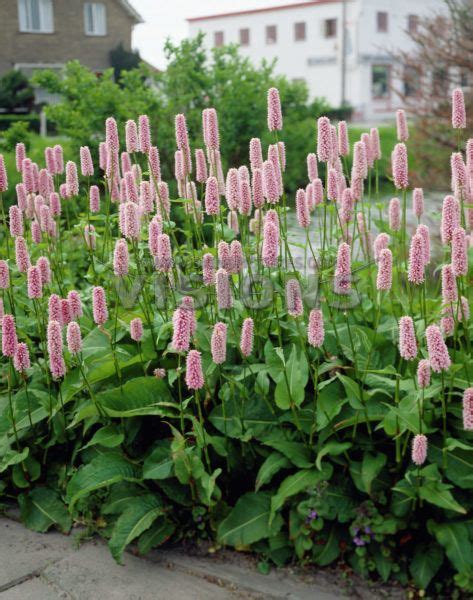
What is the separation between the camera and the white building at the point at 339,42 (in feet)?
157

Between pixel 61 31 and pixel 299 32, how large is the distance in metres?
20.1

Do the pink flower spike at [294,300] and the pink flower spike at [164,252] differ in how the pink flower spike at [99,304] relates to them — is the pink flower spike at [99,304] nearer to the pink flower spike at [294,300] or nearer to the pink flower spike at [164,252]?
the pink flower spike at [164,252]

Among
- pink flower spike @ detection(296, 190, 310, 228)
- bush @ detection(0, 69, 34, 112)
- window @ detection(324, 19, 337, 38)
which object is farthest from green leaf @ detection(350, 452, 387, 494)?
window @ detection(324, 19, 337, 38)

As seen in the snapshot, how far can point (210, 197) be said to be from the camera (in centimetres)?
345

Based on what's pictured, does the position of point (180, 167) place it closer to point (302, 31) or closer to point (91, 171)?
point (91, 171)

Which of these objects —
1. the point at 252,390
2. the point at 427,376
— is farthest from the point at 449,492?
the point at 252,390

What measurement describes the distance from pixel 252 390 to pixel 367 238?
1.31 metres

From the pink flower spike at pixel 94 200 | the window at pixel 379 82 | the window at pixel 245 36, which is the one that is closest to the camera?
the pink flower spike at pixel 94 200

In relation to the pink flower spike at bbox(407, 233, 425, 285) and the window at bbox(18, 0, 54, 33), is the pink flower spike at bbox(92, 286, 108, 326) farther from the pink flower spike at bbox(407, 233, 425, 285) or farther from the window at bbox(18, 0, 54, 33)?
the window at bbox(18, 0, 54, 33)

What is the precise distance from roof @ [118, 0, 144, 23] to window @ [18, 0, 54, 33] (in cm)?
440

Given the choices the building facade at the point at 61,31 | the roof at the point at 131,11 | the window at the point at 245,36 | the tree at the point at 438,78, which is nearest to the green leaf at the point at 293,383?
the tree at the point at 438,78

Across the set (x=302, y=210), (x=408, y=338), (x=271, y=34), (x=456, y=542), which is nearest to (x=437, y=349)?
(x=408, y=338)

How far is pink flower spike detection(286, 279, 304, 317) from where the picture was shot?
3.16m

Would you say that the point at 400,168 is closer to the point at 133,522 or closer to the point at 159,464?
the point at 159,464
